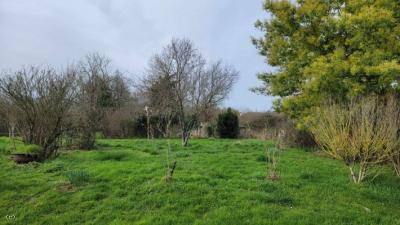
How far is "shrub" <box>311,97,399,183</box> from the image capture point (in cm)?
772

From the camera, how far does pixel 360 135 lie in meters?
7.68

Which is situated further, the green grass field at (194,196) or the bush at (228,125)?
the bush at (228,125)

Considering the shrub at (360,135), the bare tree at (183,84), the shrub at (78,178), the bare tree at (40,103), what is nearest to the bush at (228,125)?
the bare tree at (183,84)

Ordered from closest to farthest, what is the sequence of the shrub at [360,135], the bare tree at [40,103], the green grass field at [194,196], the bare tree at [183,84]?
the green grass field at [194,196]
the shrub at [360,135]
the bare tree at [40,103]
the bare tree at [183,84]

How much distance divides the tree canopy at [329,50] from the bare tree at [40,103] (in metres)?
8.49

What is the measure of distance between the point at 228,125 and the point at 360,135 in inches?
665

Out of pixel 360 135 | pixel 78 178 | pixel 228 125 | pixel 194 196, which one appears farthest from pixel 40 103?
pixel 228 125

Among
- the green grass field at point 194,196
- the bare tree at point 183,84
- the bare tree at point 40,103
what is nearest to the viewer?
the green grass field at point 194,196

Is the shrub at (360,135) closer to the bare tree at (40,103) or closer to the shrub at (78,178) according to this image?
the shrub at (78,178)

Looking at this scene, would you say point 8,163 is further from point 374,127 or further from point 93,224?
point 374,127

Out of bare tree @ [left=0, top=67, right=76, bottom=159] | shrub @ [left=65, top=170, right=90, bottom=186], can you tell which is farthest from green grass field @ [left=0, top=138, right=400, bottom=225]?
bare tree @ [left=0, top=67, right=76, bottom=159]

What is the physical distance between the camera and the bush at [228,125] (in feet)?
80.3

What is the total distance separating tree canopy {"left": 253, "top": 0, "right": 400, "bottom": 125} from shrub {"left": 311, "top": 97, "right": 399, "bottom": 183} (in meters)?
2.64

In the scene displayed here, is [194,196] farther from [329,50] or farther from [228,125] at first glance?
[228,125]
